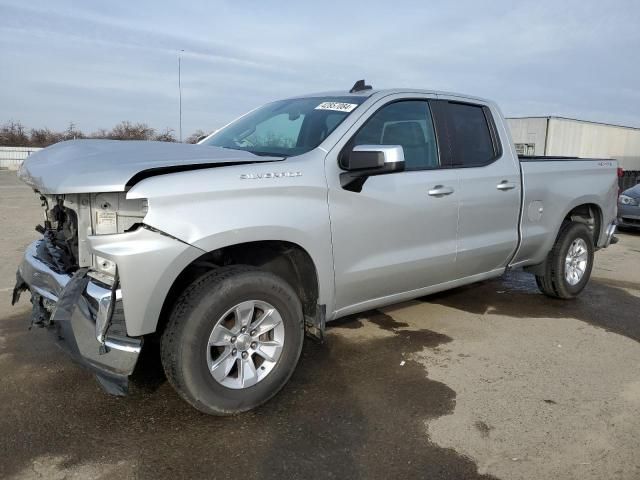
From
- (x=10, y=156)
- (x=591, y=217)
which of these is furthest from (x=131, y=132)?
(x=591, y=217)

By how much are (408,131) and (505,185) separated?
108 centimetres

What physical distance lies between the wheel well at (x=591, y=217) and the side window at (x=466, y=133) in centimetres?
163

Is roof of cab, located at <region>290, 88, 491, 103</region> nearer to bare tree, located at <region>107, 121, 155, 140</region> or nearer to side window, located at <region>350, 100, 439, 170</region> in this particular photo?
side window, located at <region>350, 100, 439, 170</region>

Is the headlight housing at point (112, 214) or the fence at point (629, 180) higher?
the headlight housing at point (112, 214)

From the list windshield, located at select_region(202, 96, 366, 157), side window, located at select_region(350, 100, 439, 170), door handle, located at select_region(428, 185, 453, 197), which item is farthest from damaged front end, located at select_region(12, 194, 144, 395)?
door handle, located at select_region(428, 185, 453, 197)

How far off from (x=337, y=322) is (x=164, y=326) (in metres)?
2.01

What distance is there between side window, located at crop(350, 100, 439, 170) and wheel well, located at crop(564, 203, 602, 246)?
2371 millimetres

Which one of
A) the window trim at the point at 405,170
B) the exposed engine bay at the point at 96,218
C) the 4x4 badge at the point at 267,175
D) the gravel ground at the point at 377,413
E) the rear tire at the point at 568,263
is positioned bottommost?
the gravel ground at the point at 377,413

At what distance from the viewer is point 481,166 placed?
14.4 feet

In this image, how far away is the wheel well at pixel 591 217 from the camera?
5.64 meters

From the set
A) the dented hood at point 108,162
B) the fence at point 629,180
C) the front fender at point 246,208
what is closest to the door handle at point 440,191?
the front fender at point 246,208

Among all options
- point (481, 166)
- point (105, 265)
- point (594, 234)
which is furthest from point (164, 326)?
point (594, 234)

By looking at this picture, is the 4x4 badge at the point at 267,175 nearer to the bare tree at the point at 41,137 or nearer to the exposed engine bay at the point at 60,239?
the exposed engine bay at the point at 60,239

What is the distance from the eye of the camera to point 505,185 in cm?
450
